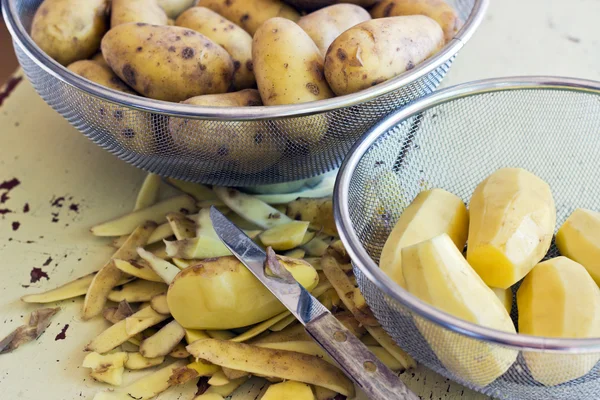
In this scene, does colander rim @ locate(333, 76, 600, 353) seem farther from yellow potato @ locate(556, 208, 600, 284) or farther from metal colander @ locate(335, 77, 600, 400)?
yellow potato @ locate(556, 208, 600, 284)

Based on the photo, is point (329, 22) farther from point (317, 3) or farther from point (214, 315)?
point (214, 315)

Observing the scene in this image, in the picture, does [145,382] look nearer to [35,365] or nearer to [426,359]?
[35,365]

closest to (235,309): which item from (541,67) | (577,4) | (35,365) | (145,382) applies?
(145,382)

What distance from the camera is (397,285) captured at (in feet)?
1.68

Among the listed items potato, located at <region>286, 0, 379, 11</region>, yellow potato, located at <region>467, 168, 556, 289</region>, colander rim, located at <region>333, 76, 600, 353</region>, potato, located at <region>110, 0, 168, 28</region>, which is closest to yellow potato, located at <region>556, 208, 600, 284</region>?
yellow potato, located at <region>467, 168, 556, 289</region>

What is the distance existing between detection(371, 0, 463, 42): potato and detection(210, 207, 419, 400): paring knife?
1.19ft

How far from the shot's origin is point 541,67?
1.04 m

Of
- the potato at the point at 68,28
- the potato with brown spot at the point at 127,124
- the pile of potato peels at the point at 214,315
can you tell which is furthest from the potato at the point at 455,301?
the potato at the point at 68,28

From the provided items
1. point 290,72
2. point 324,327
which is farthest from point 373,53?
point 324,327

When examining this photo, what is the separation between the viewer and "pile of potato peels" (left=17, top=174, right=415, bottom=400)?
0.61 meters

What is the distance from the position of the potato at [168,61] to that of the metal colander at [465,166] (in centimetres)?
21

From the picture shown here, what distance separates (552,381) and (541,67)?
657 millimetres

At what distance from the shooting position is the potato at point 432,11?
0.80 m

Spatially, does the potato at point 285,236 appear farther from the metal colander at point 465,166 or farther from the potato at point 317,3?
the potato at point 317,3
